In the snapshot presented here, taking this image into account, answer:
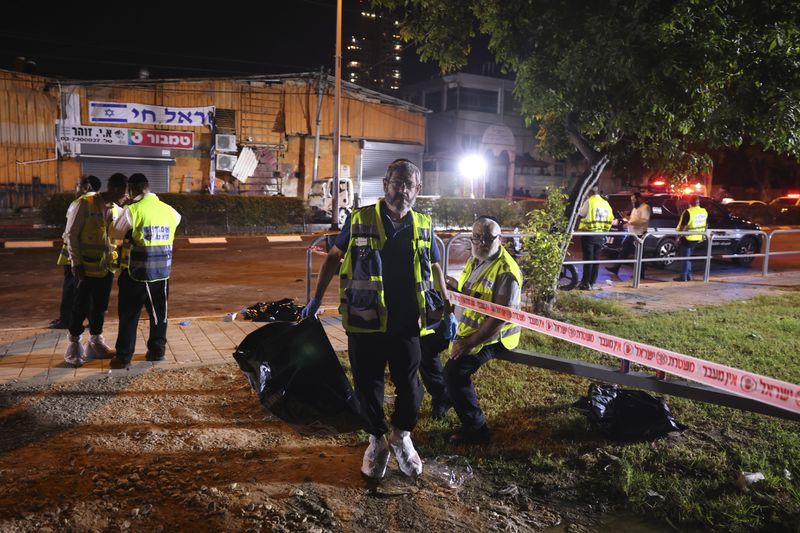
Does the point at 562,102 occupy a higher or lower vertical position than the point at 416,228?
higher

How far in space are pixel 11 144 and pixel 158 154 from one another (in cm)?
540

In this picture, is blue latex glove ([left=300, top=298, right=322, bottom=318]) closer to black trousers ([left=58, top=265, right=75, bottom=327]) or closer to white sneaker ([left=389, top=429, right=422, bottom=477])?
white sneaker ([left=389, top=429, right=422, bottom=477])

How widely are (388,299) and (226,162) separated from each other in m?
25.9

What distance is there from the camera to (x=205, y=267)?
514 inches

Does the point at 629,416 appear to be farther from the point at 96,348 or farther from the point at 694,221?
the point at 694,221

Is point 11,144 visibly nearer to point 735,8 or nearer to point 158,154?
point 158,154

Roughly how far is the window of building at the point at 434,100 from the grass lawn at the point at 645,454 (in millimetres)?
38539

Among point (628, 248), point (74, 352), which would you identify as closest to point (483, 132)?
point (628, 248)

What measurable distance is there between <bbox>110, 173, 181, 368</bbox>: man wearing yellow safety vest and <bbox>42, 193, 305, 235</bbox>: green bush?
48.2 ft

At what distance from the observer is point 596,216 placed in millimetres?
11648

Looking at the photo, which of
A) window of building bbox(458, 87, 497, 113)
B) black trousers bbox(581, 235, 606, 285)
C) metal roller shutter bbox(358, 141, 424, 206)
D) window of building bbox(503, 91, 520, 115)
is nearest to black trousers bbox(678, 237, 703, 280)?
black trousers bbox(581, 235, 606, 285)

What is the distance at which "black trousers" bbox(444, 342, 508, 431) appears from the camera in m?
4.41

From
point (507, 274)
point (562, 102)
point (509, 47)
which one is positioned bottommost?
point (507, 274)

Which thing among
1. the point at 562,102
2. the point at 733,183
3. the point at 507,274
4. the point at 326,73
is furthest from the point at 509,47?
the point at 733,183
